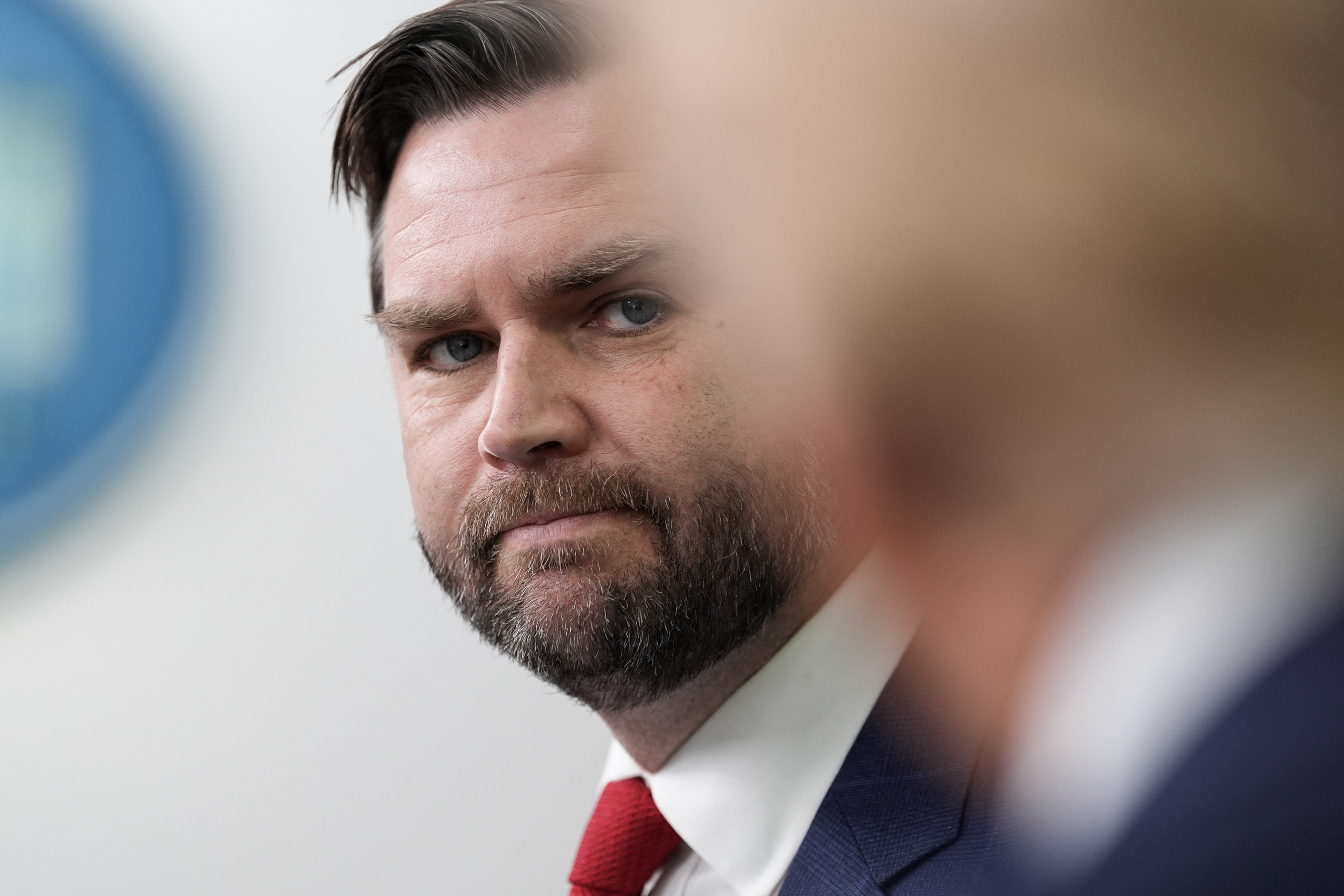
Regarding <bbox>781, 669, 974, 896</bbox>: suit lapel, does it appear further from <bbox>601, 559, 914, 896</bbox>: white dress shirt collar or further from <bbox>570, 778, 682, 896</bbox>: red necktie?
<bbox>570, 778, 682, 896</bbox>: red necktie

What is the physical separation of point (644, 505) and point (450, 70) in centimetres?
41

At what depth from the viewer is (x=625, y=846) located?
931 millimetres

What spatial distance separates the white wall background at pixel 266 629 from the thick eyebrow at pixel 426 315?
1.65 feet

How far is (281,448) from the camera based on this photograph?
1403 millimetres

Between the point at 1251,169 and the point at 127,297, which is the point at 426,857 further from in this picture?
the point at 1251,169

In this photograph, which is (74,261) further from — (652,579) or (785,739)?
(785,739)

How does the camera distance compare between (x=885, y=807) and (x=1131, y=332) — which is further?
(x=885, y=807)

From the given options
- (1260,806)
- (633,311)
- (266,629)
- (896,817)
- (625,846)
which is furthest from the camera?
(266,629)

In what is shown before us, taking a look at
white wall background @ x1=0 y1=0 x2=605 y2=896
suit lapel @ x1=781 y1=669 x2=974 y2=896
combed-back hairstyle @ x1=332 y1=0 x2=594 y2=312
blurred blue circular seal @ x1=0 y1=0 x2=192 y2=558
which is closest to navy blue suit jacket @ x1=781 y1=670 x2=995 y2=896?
suit lapel @ x1=781 y1=669 x2=974 y2=896

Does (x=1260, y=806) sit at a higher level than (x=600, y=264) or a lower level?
lower

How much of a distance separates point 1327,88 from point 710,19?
18 centimetres

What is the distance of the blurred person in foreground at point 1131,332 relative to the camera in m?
0.27

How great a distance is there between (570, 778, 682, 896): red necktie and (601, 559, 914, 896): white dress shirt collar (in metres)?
0.07

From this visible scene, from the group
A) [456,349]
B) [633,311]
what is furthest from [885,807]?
[456,349]
